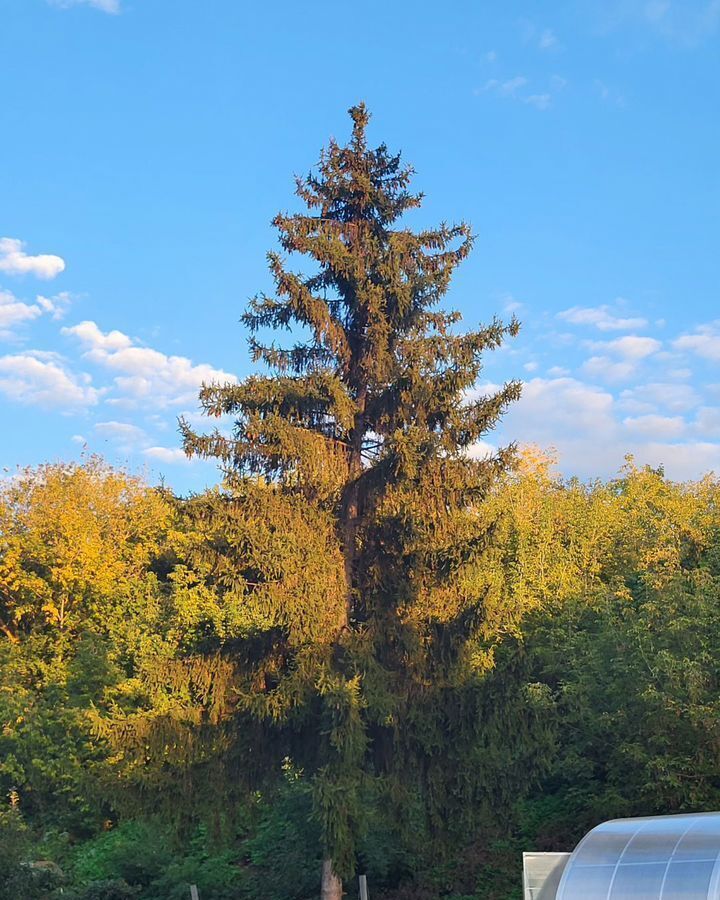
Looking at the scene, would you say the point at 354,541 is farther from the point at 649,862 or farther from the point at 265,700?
the point at 649,862

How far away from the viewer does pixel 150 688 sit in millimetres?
16172

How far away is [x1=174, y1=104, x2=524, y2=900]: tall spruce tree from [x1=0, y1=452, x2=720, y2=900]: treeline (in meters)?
0.11

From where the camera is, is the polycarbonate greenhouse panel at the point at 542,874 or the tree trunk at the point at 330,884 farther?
the tree trunk at the point at 330,884

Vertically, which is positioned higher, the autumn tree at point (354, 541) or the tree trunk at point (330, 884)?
the autumn tree at point (354, 541)

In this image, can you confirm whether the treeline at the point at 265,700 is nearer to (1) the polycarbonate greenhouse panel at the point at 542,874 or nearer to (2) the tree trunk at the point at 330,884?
(2) the tree trunk at the point at 330,884

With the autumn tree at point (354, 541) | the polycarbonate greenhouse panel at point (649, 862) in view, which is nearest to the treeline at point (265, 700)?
the autumn tree at point (354, 541)

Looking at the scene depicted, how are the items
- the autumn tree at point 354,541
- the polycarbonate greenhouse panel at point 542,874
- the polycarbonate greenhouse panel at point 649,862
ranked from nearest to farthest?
the polycarbonate greenhouse panel at point 649,862
the polycarbonate greenhouse panel at point 542,874
the autumn tree at point 354,541

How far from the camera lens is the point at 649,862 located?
12039 mm

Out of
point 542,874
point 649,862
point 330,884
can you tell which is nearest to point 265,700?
point 330,884

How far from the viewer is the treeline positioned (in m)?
15.9

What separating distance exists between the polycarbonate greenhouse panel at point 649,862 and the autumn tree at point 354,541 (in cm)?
262

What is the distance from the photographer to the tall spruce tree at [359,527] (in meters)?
15.8

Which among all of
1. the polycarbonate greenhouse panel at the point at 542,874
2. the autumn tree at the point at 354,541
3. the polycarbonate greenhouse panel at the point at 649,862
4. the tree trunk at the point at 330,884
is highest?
the autumn tree at the point at 354,541

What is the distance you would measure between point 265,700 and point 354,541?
367 cm
